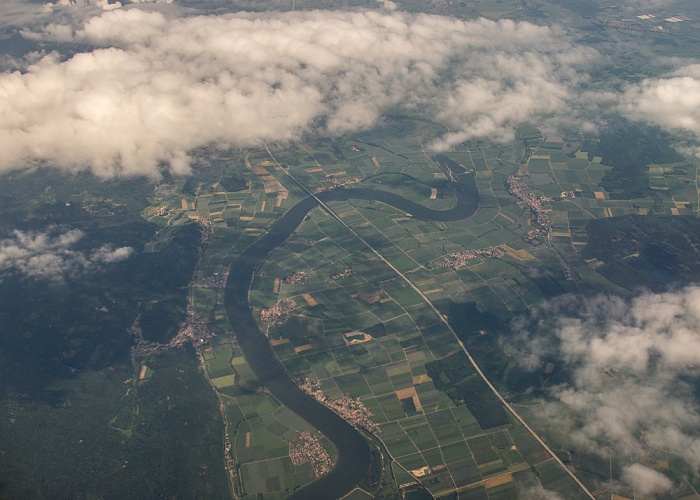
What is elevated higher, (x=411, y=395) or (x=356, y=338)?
(x=356, y=338)

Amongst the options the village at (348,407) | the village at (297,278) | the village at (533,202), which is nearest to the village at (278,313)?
the village at (297,278)

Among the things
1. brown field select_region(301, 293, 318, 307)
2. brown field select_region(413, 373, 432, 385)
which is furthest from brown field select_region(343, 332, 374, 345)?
brown field select_region(413, 373, 432, 385)

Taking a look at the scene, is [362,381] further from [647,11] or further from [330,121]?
[647,11]

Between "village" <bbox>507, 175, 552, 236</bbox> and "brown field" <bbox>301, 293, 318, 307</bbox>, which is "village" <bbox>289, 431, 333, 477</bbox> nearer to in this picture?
"brown field" <bbox>301, 293, 318, 307</bbox>

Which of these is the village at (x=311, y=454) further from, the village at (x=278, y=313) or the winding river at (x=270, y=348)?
the village at (x=278, y=313)

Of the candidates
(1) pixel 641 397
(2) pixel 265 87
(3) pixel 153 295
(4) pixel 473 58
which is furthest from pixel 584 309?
(4) pixel 473 58

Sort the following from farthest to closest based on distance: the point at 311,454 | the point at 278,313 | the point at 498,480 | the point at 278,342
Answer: the point at 278,313
the point at 278,342
the point at 311,454
the point at 498,480

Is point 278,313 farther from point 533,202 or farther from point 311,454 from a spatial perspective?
point 533,202

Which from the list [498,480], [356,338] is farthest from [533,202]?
[498,480]

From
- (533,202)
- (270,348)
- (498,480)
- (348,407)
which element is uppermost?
(533,202)
